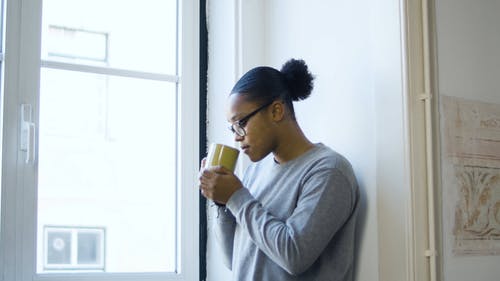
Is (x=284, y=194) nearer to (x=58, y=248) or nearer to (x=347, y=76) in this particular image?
(x=347, y=76)

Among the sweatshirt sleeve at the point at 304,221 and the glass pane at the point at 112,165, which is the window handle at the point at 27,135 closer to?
the glass pane at the point at 112,165

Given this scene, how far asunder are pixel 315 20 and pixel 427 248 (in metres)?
0.74

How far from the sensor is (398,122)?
1489 mm

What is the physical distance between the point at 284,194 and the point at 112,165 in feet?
2.54

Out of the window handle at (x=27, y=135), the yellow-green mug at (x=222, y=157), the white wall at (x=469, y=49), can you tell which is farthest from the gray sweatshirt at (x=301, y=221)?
the window handle at (x=27, y=135)

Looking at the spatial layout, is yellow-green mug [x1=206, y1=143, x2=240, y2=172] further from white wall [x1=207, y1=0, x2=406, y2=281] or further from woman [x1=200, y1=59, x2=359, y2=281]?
white wall [x1=207, y1=0, x2=406, y2=281]

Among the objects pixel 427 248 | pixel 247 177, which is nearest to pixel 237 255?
pixel 247 177

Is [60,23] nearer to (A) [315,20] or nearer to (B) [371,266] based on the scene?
(A) [315,20]

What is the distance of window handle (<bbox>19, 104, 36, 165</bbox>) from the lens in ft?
6.31

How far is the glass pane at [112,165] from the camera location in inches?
79.9

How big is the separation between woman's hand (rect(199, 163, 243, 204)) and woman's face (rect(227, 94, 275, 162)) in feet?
0.26

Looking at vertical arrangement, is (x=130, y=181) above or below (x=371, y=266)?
above

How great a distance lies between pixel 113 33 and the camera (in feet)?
7.20

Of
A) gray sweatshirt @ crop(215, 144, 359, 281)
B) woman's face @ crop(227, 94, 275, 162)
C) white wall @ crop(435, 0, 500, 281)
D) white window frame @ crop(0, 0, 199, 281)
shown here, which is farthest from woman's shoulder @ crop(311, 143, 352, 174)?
white window frame @ crop(0, 0, 199, 281)
